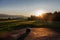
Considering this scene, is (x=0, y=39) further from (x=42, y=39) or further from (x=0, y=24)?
(x=0, y=24)

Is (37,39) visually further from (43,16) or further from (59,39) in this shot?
(43,16)

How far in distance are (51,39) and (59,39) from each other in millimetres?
919

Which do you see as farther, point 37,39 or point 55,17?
point 55,17

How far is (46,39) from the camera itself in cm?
1308

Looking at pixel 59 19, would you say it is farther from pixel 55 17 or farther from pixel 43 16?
pixel 43 16

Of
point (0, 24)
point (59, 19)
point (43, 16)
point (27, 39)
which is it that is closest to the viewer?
point (27, 39)

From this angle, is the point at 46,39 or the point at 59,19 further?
the point at 59,19

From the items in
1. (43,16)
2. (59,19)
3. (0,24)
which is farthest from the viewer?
(43,16)

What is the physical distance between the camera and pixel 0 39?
13500 millimetres

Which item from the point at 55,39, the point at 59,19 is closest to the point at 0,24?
the point at 55,39

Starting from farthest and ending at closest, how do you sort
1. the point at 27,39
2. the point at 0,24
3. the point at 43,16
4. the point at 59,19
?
the point at 43,16
the point at 59,19
the point at 0,24
the point at 27,39

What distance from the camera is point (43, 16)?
5197cm

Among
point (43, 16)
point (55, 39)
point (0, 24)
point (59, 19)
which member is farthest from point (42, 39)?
point (43, 16)

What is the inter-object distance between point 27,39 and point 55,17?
119 ft
